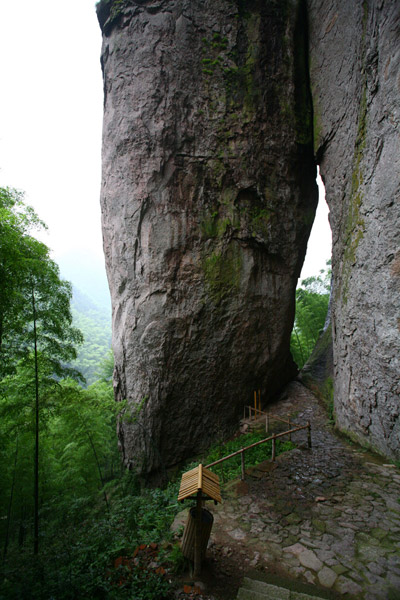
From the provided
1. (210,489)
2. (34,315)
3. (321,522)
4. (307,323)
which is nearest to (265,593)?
(210,489)

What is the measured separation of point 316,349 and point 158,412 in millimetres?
8887

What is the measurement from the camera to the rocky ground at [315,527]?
3.85m

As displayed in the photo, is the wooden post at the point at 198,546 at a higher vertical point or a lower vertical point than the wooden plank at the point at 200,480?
lower

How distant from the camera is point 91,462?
12.6 meters

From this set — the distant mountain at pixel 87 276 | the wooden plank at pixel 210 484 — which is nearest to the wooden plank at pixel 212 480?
the wooden plank at pixel 210 484

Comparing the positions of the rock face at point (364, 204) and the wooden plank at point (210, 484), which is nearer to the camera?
the wooden plank at point (210, 484)

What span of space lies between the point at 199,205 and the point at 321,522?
359 inches

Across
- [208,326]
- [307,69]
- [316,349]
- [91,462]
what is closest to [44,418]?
[208,326]

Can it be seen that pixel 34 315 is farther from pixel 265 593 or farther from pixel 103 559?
pixel 265 593

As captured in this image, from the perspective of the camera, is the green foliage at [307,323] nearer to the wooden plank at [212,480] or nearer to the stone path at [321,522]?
the stone path at [321,522]

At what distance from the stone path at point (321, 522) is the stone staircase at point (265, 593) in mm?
329

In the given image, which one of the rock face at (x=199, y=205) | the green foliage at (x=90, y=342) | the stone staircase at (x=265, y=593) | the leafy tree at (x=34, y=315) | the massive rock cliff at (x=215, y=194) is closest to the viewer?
the stone staircase at (x=265, y=593)

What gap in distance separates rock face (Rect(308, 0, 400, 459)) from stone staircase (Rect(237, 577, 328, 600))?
4338mm

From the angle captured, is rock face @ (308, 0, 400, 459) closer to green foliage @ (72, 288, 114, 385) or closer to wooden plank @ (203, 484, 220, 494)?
wooden plank @ (203, 484, 220, 494)
